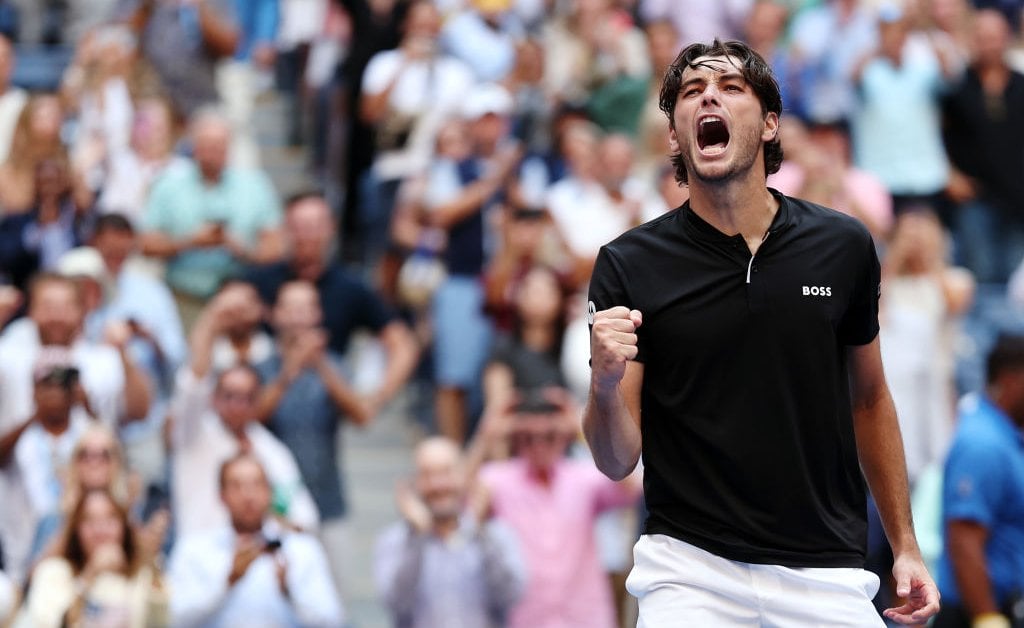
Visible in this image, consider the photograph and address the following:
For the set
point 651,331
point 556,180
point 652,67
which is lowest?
point 651,331

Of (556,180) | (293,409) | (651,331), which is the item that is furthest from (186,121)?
(651,331)

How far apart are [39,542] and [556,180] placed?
4.17m

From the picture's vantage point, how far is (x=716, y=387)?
413cm

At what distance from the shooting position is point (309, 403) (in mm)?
8336

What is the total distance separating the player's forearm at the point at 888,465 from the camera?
14.4ft

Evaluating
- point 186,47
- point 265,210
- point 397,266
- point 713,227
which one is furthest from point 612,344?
point 186,47

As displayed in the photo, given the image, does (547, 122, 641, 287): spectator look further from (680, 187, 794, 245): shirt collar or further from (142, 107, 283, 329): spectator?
(680, 187, 794, 245): shirt collar

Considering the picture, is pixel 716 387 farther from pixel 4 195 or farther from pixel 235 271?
pixel 4 195

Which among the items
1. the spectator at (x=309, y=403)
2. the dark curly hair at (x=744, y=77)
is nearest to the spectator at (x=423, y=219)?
the spectator at (x=309, y=403)

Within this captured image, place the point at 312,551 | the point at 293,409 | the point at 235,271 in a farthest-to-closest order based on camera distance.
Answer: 1. the point at 235,271
2. the point at 293,409
3. the point at 312,551

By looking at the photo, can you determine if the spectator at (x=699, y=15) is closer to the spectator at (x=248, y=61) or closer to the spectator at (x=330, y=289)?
the spectator at (x=248, y=61)

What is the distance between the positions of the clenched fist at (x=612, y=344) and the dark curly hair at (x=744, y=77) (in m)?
0.57

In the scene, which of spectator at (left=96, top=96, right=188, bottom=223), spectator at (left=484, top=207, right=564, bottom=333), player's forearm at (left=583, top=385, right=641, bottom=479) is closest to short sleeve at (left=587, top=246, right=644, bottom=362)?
player's forearm at (left=583, top=385, right=641, bottom=479)

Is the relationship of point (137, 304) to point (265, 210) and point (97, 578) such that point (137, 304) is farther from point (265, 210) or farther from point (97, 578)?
point (97, 578)
